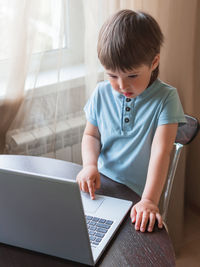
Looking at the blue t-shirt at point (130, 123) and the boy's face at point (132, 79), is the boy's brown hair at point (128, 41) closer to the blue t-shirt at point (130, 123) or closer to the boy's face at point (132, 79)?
the boy's face at point (132, 79)

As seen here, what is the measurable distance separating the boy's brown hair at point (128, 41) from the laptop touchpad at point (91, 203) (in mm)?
377

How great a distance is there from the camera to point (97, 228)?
1.06 metres

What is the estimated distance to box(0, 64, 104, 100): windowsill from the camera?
1.69m

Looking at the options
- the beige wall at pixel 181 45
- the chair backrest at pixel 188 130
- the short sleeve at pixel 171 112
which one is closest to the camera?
the short sleeve at pixel 171 112

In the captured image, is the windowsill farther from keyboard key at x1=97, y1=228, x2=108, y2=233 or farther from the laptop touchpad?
keyboard key at x1=97, y1=228, x2=108, y2=233

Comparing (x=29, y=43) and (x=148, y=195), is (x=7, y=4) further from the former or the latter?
(x=148, y=195)

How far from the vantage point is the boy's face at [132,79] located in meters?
1.20

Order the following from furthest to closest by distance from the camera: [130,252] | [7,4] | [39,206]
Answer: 1. [7,4]
2. [130,252]
3. [39,206]

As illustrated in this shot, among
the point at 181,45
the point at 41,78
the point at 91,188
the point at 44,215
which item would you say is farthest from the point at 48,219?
the point at 181,45

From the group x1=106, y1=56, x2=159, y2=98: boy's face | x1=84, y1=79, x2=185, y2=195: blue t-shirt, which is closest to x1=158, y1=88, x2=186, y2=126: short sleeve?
x1=84, y1=79, x2=185, y2=195: blue t-shirt

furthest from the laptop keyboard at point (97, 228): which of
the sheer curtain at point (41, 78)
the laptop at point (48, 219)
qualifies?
the sheer curtain at point (41, 78)

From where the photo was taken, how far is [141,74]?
4.00 ft

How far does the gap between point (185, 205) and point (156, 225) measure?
1481 mm

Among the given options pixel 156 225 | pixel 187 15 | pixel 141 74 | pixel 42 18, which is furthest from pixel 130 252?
pixel 187 15
